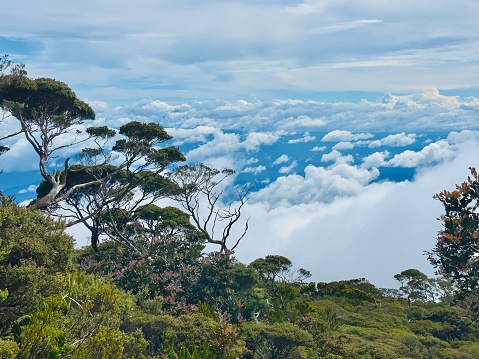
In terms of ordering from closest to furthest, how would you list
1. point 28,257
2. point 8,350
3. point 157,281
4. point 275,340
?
point 8,350 < point 28,257 < point 275,340 < point 157,281

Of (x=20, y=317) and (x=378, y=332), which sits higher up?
(x=378, y=332)

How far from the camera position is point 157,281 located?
2141cm

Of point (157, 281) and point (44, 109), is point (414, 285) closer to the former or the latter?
point (157, 281)

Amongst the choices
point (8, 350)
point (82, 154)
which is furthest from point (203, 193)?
point (8, 350)

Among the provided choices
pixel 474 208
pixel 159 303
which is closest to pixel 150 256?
pixel 159 303

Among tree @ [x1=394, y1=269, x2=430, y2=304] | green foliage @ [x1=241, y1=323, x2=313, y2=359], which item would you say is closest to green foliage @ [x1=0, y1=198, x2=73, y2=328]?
green foliage @ [x1=241, y1=323, x2=313, y2=359]

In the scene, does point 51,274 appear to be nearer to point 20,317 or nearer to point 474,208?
point 20,317

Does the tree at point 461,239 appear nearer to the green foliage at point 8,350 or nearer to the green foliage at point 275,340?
the green foliage at point 275,340

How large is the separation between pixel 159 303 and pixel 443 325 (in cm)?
1660

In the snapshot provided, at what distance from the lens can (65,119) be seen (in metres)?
22.0

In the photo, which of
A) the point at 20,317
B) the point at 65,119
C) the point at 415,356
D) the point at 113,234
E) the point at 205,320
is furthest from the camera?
the point at 113,234

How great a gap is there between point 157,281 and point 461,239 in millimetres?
13515

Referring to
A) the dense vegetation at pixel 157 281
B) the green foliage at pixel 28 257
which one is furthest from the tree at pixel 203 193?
the green foliage at pixel 28 257

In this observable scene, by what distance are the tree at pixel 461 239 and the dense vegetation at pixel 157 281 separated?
3cm
